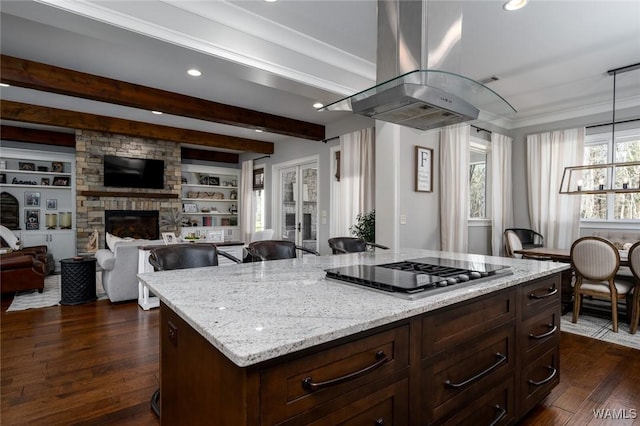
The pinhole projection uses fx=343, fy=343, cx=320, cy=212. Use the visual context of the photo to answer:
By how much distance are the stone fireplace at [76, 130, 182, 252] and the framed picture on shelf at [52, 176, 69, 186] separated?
3.12 feet

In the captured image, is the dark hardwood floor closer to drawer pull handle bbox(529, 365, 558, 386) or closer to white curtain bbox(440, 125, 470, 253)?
drawer pull handle bbox(529, 365, 558, 386)

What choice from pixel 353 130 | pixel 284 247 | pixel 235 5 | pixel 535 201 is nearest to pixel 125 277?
pixel 284 247

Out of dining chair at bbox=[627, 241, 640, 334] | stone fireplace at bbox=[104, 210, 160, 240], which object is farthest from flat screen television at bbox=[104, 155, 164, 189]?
dining chair at bbox=[627, 241, 640, 334]

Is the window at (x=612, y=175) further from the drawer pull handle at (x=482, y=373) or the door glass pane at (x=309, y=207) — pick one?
the drawer pull handle at (x=482, y=373)

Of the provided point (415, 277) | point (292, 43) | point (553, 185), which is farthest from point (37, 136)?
point (553, 185)

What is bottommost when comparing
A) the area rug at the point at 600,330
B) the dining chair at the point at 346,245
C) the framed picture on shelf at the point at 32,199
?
the area rug at the point at 600,330

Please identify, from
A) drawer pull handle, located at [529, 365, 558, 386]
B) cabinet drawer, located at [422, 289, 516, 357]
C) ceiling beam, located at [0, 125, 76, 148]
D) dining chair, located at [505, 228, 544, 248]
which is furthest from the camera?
ceiling beam, located at [0, 125, 76, 148]

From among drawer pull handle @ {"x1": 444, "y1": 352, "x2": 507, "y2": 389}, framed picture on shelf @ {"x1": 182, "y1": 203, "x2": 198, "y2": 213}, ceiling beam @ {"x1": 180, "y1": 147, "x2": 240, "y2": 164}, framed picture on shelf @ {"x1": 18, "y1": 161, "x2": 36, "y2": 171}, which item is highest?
ceiling beam @ {"x1": 180, "y1": 147, "x2": 240, "y2": 164}

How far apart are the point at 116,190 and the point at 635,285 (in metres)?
8.00

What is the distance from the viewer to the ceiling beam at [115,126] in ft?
16.6

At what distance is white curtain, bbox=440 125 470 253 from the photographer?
4.68 metres

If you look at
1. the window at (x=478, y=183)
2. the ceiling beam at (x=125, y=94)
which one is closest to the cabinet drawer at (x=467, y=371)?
the window at (x=478, y=183)

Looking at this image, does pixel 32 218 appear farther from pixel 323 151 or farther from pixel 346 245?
pixel 346 245

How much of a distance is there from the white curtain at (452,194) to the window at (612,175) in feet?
6.32
